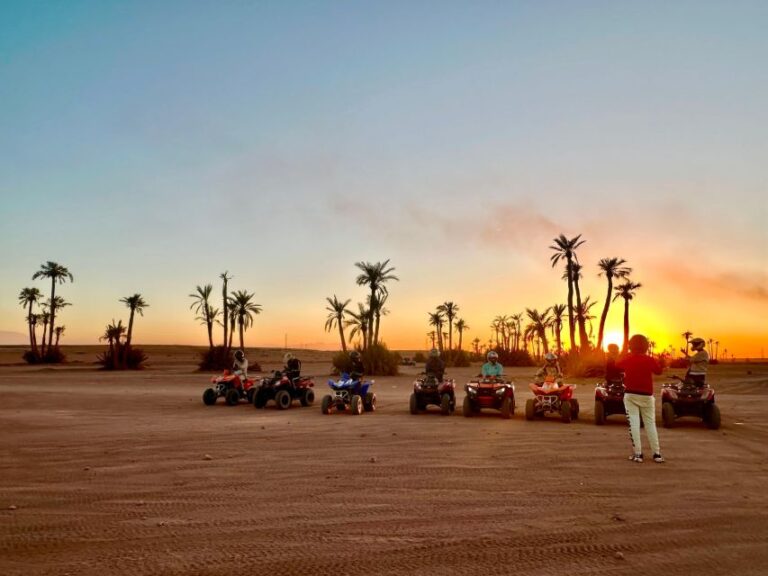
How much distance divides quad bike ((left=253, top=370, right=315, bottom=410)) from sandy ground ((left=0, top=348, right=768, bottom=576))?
672 centimetres

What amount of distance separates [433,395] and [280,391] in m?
5.24

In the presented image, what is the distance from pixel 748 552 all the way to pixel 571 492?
2609 millimetres

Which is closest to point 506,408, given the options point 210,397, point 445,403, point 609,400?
point 445,403

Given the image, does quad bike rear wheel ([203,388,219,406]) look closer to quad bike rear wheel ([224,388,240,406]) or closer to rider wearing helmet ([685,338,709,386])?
quad bike rear wheel ([224,388,240,406])

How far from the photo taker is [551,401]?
1772cm

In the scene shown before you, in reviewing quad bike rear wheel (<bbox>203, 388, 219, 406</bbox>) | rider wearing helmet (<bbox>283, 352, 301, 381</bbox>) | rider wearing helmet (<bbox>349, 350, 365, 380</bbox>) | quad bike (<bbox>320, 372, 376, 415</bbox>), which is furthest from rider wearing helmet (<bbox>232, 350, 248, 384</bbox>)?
rider wearing helmet (<bbox>349, 350, 365, 380</bbox>)

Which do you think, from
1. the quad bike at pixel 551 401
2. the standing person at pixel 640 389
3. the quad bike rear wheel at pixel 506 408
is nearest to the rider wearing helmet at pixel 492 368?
the quad bike rear wheel at pixel 506 408

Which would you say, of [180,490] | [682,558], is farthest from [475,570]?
[180,490]

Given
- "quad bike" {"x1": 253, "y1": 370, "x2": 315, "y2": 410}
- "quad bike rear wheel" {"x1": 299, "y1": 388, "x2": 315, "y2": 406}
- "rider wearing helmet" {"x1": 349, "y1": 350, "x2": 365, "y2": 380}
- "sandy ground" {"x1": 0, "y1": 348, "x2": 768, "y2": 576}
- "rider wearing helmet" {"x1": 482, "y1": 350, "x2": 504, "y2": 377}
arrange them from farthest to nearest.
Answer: "quad bike rear wheel" {"x1": 299, "y1": 388, "x2": 315, "y2": 406} < "quad bike" {"x1": 253, "y1": 370, "x2": 315, "y2": 410} < "rider wearing helmet" {"x1": 349, "y1": 350, "x2": 365, "y2": 380} < "rider wearing helmet" {"x1": 482, "y1": 350, "x2": 504, "y2": 377} < "sandy ground" {"x1": 0, "y1": 348, "x2": 768, "y2": 576}

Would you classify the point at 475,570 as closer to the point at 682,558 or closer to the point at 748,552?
the point at 682,558

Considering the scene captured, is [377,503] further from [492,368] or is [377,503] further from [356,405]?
[356,405]

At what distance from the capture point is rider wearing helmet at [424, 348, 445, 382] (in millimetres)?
19375

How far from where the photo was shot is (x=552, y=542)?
240 inches

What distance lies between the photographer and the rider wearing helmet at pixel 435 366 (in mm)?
19375
